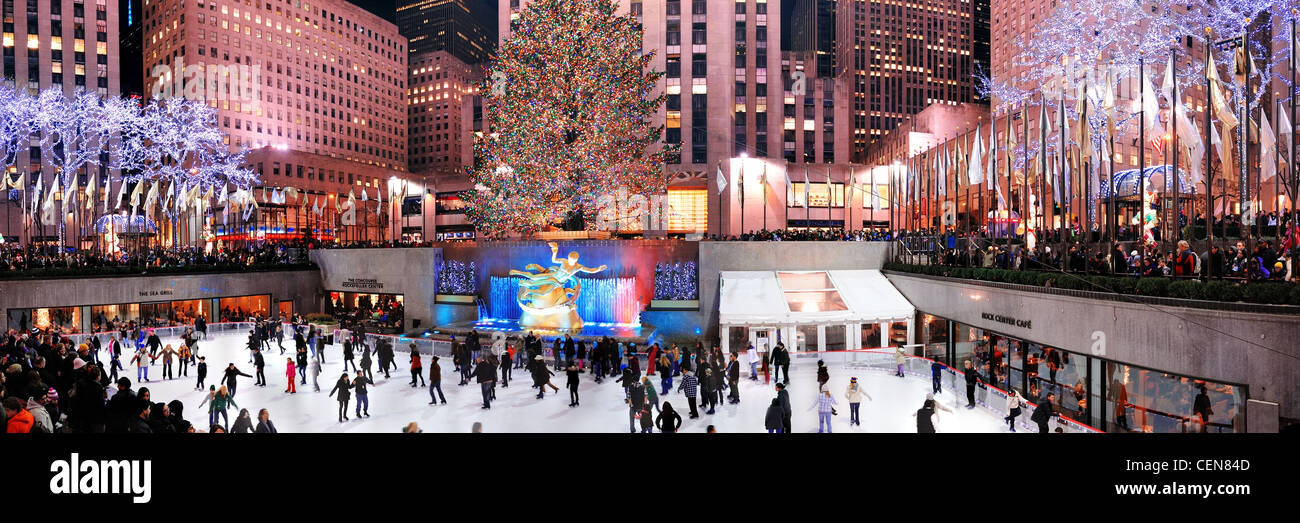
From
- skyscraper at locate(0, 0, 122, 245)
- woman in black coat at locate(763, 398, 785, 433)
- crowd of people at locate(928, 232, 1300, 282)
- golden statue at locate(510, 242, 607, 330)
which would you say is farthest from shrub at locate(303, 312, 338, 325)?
skyscraper at locate(0, 0, 122, 245)

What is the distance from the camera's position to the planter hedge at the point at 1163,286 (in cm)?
1185

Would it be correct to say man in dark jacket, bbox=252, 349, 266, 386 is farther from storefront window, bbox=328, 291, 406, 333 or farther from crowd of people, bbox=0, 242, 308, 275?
crowd of people, bbox=0, 242, 308, 275

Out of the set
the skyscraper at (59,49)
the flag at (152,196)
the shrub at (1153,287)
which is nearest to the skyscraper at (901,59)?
the skyscraper at (59,49)

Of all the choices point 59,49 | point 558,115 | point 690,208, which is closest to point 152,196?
point 558,115

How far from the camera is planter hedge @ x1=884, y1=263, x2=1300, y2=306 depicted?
38.9ft

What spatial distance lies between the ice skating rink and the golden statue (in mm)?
7105

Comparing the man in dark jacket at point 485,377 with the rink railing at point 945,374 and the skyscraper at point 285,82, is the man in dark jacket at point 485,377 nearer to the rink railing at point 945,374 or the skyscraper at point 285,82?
the rink railing at point 945,374

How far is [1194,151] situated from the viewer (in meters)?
15.7

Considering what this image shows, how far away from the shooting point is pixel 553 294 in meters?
26.7

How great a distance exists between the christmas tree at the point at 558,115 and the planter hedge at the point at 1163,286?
750 inches

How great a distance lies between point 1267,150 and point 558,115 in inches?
1026

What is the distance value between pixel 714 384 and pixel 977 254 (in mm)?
14309

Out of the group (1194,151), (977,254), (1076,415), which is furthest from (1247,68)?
(977,254)
